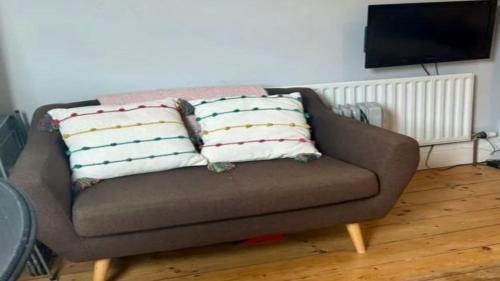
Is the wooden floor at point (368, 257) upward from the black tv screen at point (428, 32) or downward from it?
downward

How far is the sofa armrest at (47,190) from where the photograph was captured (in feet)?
5.69

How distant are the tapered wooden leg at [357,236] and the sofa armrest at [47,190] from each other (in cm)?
113

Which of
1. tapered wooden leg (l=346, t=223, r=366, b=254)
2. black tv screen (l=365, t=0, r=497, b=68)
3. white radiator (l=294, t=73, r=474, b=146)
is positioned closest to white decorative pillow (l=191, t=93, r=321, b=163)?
tapered wooden leg (l=346, t=223, r=366, b=254)

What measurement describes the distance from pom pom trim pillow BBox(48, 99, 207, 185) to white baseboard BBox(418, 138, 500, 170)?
1709 mm

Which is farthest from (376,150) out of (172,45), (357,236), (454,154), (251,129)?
(454,154)

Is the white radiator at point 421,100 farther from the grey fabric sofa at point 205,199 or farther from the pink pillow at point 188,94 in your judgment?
the grey fabric sofa at point 205,199

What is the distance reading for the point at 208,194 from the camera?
6.24 ft

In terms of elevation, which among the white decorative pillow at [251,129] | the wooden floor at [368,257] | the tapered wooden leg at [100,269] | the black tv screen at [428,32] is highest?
the black tv screen at [428,32]

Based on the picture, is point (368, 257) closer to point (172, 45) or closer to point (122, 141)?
point (122, 141)

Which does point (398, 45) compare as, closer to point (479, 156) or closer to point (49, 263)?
point (479, 156)

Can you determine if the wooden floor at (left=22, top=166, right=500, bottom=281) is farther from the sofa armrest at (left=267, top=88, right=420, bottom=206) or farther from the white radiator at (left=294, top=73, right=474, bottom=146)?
the white radiator at (left=294, top=73, right=474, bottom=146)

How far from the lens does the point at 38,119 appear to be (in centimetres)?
235

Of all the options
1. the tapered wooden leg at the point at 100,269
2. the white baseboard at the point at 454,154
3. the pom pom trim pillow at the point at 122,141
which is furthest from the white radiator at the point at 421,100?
the tapered wooden leg at the point at 100,269

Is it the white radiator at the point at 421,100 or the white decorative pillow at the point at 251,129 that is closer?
the white decorative pillow at the point at 251,129
